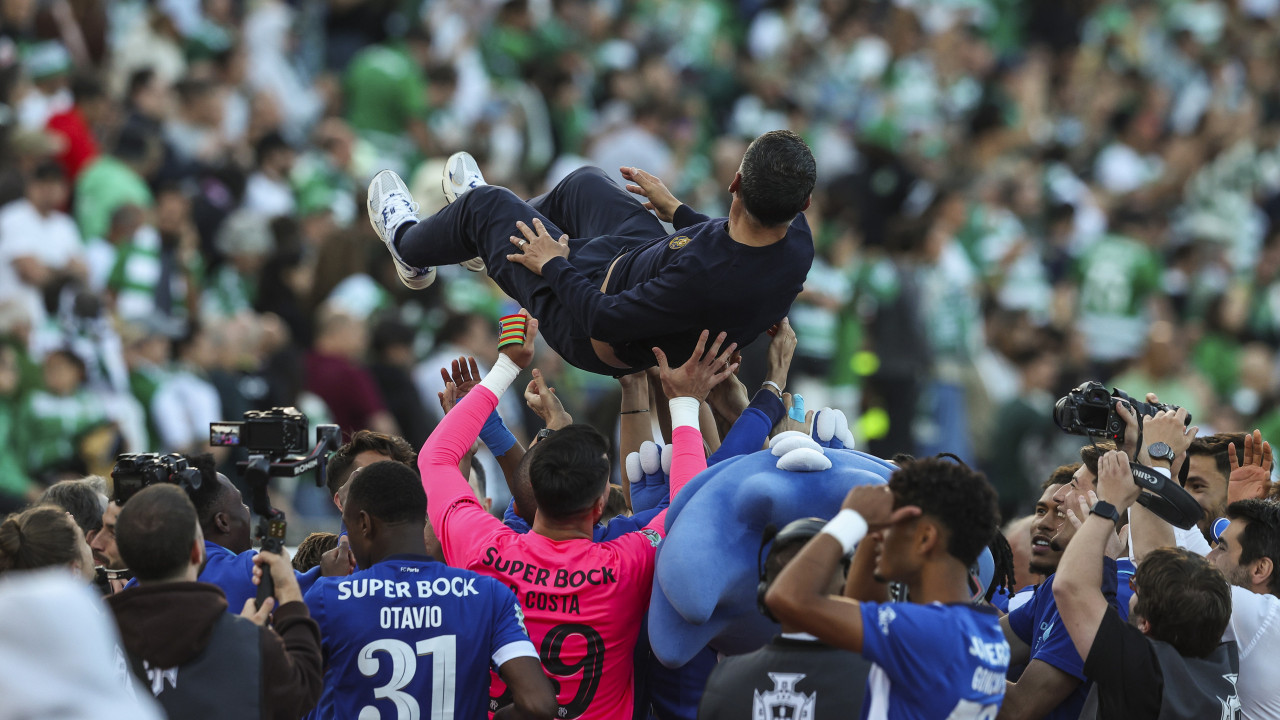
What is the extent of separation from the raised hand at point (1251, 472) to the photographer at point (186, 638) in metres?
3.61

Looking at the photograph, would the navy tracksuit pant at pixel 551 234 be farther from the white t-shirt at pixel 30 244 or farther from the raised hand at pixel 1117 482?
the white t-shirt at pixel 30 244

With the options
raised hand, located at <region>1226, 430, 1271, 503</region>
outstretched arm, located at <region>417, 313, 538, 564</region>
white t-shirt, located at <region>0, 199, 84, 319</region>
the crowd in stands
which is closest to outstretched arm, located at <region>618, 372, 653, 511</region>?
the crowd in stands

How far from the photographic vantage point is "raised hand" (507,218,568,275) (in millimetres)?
5289

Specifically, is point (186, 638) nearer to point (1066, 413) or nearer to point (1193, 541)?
point (1066, 413)

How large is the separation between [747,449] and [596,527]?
587 millimetres

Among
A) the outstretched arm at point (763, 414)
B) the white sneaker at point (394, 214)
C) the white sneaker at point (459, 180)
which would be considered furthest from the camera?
the white sneaker at point (459, 180)

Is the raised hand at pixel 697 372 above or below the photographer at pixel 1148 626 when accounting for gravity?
above

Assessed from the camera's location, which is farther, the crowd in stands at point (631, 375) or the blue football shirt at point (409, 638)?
the blue football shirt at point (409, 638)

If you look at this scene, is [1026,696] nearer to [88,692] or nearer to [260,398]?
[88,692]

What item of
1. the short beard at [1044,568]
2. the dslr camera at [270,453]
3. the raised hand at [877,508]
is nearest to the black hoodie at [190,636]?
the dslr camera at [270,453]

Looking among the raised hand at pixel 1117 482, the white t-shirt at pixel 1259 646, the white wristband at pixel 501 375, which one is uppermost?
Result: the white wristband at pixel 501 375

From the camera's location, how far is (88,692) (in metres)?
2.63

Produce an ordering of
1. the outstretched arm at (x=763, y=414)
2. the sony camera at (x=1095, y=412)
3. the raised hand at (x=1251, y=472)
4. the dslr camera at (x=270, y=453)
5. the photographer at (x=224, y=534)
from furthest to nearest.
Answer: the raised hand at (x=1251, y=472) → the outstretched arm at (x=763, y=414) → the sony camera at (x=1095, y=412) → the photographer at (x=224, y=534) → the dslr camera at (x=270, y=453)

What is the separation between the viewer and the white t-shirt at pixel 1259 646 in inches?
190
